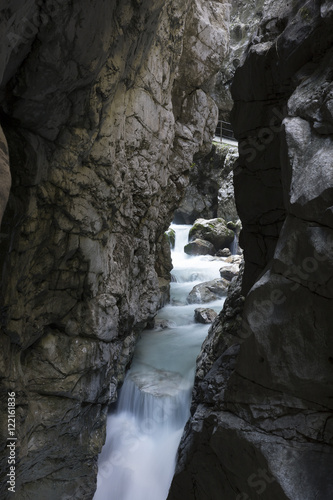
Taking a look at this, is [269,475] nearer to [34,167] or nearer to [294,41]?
[34,167]

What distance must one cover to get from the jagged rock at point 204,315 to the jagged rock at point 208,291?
1876 mm

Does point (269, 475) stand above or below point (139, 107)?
below

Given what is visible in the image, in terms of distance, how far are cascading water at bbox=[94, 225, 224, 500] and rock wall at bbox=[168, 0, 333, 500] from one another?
1.98 m

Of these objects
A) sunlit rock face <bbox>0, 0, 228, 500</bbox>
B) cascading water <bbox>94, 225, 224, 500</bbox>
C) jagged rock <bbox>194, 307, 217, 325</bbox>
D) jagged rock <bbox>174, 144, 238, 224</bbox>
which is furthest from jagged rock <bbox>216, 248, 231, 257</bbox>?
sunlit rock face <bbox>0, 0, 228, 500</bbox>

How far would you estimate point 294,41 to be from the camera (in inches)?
211

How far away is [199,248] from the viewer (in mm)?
22125

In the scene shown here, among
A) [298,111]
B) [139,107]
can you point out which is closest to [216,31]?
[139,107]

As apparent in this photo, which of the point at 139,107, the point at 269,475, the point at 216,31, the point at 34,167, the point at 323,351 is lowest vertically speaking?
the point at 269,475

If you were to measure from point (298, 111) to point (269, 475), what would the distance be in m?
4.57

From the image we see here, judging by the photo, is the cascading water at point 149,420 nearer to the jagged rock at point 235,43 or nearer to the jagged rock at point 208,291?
the jagged rock at point 208,291

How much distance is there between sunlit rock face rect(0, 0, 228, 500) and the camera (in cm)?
462

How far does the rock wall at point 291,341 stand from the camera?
169 inches

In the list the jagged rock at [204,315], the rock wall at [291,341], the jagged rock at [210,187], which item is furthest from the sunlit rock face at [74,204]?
the jagged rock at [210,187]

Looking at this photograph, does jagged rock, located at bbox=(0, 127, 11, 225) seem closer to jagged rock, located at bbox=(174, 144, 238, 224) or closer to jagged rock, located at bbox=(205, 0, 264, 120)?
jagged rock, located at bbox=(174, 144, 238, 224)
